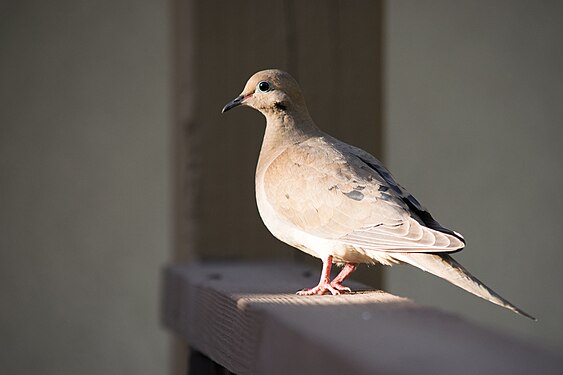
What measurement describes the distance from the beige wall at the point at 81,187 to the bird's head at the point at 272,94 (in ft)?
7.84

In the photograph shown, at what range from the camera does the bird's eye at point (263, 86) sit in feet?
8.94

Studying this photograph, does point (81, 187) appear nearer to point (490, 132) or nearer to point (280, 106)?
point (490, 132)

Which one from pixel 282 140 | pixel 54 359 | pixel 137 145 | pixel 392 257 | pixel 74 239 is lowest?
pixel 54 359

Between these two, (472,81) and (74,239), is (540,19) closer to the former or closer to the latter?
(472,81)

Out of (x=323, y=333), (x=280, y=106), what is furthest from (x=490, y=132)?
(x=323, y=333)

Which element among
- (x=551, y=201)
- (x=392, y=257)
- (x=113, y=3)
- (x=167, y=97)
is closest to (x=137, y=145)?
(x=167, y=97)

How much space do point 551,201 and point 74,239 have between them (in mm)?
2283

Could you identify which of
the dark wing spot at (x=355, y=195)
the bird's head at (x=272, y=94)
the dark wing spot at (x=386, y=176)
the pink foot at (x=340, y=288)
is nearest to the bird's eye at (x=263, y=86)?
the bird's head at (x=272, y=94)

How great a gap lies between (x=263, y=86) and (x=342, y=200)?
0.49 meters

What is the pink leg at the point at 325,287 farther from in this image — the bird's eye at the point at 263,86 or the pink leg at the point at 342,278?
the bird's eye at the point at 263,86

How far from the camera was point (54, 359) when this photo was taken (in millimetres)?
5094

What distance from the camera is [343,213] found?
2381 millimetres

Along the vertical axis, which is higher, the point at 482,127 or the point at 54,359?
the point at 482,127

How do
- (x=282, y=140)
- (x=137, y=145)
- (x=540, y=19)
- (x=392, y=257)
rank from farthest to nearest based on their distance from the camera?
(x=137, y=145) < (x=540, y=19) < (x=282, y=140) < (x=392, y=257)
